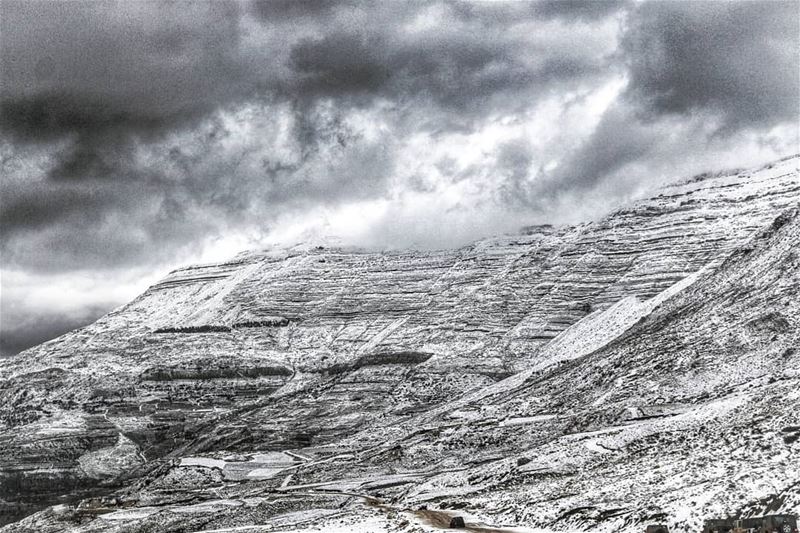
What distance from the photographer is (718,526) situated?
47.0m

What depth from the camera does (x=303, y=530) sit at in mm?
68750

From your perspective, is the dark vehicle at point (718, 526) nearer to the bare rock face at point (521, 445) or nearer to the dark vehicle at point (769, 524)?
the dark vehicle at point (769, 524)

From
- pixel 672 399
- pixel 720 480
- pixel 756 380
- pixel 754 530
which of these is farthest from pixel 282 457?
pixel 754 530

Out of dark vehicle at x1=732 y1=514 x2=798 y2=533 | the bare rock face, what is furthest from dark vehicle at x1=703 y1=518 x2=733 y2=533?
the bare rock face

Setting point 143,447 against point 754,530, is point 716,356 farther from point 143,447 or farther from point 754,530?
point 143,447

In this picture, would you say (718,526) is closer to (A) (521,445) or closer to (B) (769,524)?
(B) (769,524)

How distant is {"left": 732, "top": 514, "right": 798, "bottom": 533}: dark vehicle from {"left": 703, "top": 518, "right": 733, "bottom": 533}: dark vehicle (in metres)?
0.50

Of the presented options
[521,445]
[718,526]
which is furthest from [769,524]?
[521,445]

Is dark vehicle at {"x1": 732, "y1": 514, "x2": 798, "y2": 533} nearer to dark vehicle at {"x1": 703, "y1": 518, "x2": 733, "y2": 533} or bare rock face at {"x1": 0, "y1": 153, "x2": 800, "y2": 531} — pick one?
dark vehicle at {"x1": 703, "y1": 518, "x2": 733, "y2": 533}

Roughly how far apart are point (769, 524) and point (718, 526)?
2.54 metres

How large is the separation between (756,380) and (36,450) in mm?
153323

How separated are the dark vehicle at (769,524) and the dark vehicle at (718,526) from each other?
50 centimetres

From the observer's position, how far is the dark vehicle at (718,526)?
4659 centimetres

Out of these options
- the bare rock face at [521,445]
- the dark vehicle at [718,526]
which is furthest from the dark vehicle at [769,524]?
the bare rock face at [521,445]
